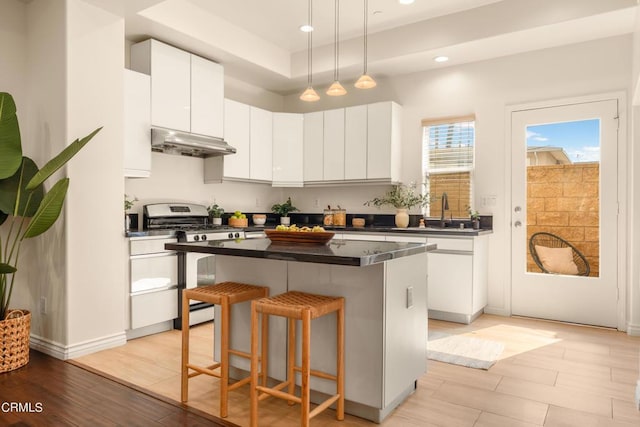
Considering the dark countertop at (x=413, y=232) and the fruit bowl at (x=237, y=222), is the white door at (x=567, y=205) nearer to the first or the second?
the dark countertop at (x=413, y=232)

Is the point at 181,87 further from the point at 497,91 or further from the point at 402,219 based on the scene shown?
the point at 497,91

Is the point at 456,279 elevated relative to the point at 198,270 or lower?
lower

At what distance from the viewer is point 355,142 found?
16.8ft

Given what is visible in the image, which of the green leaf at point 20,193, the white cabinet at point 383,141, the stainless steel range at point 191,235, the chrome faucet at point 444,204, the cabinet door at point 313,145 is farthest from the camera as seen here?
the cabinet door at point 313,145

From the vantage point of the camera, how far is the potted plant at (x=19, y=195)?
9.33 feet

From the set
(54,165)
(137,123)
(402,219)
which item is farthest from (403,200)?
(54,165)

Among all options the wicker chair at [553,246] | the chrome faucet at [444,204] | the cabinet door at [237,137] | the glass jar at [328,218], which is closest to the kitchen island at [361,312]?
the chrome faucet at [444,204]

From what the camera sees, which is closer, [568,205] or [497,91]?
[568,205]

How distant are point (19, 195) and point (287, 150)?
306 cm

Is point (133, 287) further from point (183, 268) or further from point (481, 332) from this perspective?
point (481, 332)

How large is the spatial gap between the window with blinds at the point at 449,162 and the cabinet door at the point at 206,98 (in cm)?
234

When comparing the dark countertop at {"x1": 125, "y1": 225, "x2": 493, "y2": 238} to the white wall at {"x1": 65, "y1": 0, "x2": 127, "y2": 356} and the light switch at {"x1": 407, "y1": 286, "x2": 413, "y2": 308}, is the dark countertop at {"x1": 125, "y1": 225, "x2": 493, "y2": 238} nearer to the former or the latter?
the white wall at {"x1": 65, "y1": 0, "x2": 127, "y2": 356}

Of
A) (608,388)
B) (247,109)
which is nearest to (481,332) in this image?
(608,388)

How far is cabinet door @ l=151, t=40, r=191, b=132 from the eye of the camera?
4.07 metres
